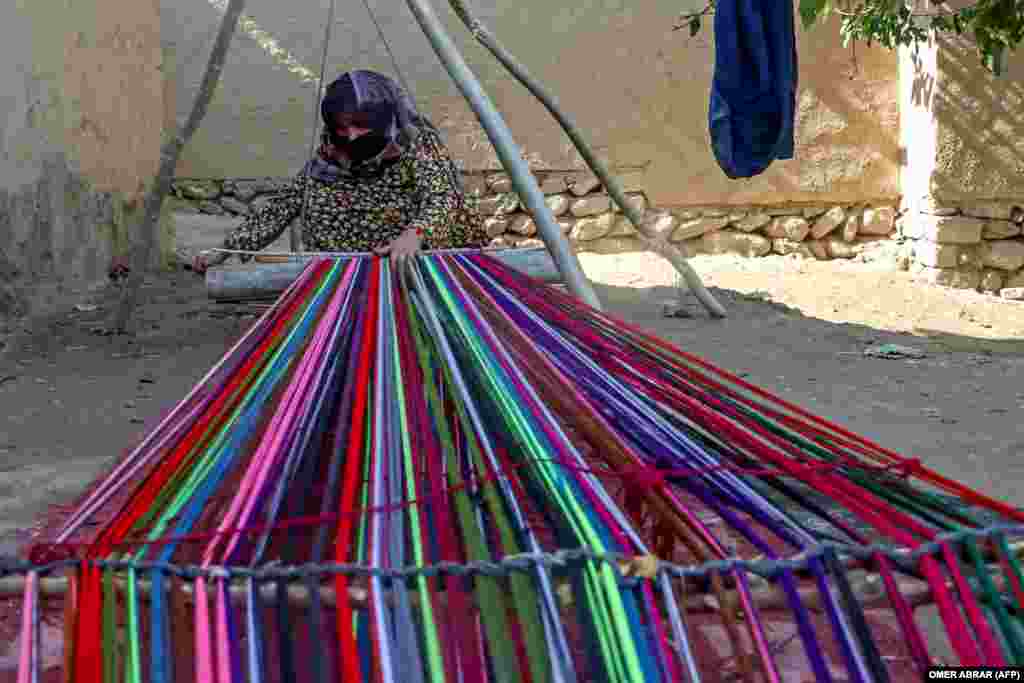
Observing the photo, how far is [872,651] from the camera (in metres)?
0.87

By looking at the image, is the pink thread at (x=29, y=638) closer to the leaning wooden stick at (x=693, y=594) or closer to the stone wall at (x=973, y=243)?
the leaning wooden stick at (x=693, y=594)

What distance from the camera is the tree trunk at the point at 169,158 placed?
10.7 feet

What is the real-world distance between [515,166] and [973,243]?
3.47 metres

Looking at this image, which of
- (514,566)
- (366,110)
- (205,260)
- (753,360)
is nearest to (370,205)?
(366,110)

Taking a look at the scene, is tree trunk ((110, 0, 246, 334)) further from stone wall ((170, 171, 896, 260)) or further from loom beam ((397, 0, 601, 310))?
stone wall ((170, 171, 896, 260))

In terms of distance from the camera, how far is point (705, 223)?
5355 mm

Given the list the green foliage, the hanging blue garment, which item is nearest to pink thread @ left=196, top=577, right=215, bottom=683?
the green foliage

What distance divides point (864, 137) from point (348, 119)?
3.23m

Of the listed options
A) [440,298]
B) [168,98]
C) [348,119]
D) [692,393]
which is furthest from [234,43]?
[692,393]

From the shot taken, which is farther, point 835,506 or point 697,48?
point 697,48

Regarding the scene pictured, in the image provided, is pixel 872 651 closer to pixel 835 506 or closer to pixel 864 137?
pixel 835 506

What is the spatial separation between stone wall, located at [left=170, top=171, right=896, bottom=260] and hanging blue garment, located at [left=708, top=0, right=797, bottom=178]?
109 inches

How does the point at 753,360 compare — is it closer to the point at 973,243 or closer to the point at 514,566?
the point at 973,243

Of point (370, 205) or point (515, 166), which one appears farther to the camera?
point (370, 205)
